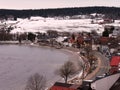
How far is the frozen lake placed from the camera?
29.5 ft

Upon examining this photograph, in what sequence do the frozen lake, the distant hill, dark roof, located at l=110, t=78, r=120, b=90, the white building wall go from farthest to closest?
the distant hill → the frozen lake → the white building wall → dark roof, located at l=110, t=78, r=120, b=90

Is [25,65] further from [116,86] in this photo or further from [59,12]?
[59,12]

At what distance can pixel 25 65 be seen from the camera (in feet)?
38.3

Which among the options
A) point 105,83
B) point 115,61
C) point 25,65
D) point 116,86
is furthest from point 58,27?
point 116,86

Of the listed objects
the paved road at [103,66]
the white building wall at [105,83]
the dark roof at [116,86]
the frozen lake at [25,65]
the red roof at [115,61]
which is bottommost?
the frozen lake at [25,65]

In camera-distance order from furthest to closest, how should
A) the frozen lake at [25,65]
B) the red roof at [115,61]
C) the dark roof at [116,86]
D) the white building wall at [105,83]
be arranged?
the red roof at [115,61] < the frozen lake at [25,65] < the white building wall at [105,83] < the dark roof at [116,86]

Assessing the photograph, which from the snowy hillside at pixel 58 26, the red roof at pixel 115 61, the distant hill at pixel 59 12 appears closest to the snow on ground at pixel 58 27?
the snowy hillside at pixel 58 26

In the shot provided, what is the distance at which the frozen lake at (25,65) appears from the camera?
8984 mm

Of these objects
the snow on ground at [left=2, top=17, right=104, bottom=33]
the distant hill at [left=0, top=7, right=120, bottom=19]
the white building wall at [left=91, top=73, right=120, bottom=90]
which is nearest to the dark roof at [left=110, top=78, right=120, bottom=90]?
the white building wall at [left=91, top=73, right=120, bottom=90]

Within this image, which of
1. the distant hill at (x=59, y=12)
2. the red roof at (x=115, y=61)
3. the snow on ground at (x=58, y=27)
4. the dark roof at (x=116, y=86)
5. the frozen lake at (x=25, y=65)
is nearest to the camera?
the dark roof at (x=116, y=86)

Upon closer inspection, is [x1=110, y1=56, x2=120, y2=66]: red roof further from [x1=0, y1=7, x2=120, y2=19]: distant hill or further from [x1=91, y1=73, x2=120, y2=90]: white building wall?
[x1=0, y1=7, x2=120, y2=19]: distant hill

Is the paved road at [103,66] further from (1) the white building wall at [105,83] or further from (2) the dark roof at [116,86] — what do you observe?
(2) the dark roof at [116,86]

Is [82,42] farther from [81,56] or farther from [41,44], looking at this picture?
[81,56]

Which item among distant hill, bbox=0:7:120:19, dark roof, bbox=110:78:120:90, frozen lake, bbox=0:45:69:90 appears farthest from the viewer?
distant hill, bbox=0:7:120:19
